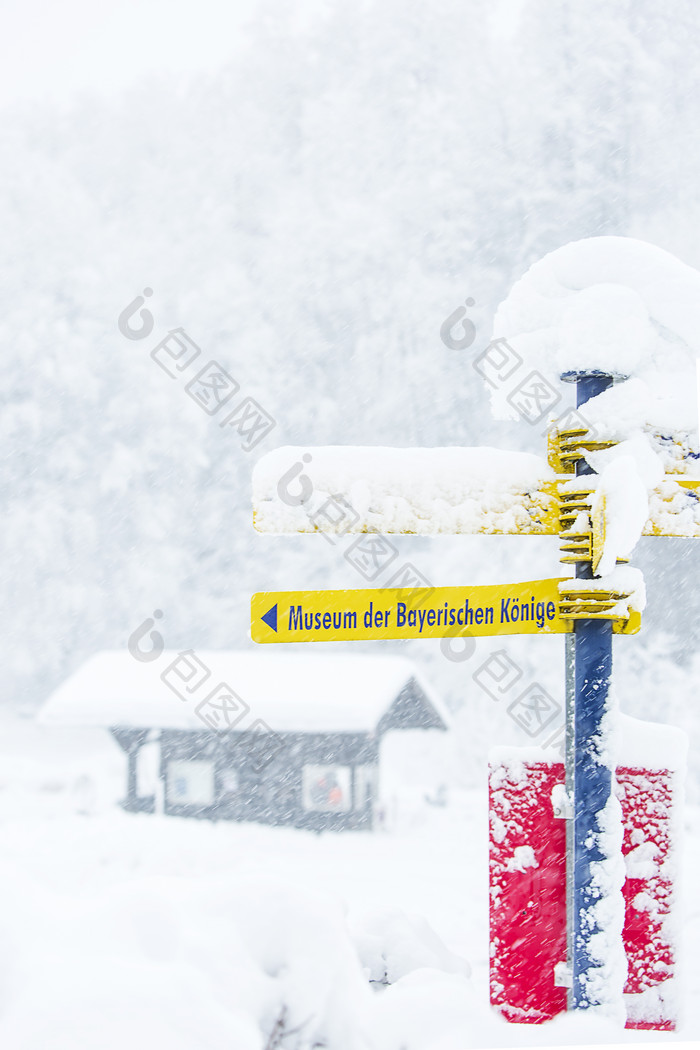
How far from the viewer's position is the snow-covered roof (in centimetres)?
1452

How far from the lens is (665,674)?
63.1ft

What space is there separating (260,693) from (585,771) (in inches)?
494

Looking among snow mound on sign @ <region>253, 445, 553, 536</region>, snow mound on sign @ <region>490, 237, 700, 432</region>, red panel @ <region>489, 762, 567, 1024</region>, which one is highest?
snow mound on sign @ <region>490, 237, 700, 432</region>

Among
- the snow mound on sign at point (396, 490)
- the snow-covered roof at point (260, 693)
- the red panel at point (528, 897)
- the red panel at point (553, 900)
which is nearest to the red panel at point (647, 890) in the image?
the red panel at point (553, 900)

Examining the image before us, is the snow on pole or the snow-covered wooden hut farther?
the snow-covered wooden hut

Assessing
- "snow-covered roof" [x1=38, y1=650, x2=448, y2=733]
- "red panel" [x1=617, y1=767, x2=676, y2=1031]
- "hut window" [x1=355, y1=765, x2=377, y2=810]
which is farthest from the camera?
"hut window" [x1=355, y1=765, x2=377, y2=810]

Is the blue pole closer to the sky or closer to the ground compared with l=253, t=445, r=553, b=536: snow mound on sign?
closer to the ground

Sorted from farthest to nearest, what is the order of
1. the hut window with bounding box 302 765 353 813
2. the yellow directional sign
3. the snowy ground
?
the hut window with bounding box 302 765 353 813, the yellow directional sign, the snowy ground

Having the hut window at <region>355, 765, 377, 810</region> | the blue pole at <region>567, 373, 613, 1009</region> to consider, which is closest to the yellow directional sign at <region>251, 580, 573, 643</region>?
the blue pole at <region>567, 373, 613, 1009</region>

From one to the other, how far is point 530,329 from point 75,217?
97.8ft

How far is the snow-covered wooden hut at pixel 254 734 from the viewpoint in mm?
15164

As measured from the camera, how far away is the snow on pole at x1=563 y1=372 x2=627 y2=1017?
3.05 m

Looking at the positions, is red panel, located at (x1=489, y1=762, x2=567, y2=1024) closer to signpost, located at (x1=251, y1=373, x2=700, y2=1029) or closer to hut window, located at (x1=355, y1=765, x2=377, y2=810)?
signpost, located at (x1=251, y1=373, x2=700, y2=1029)

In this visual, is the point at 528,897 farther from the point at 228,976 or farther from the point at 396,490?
the point at 396,490
